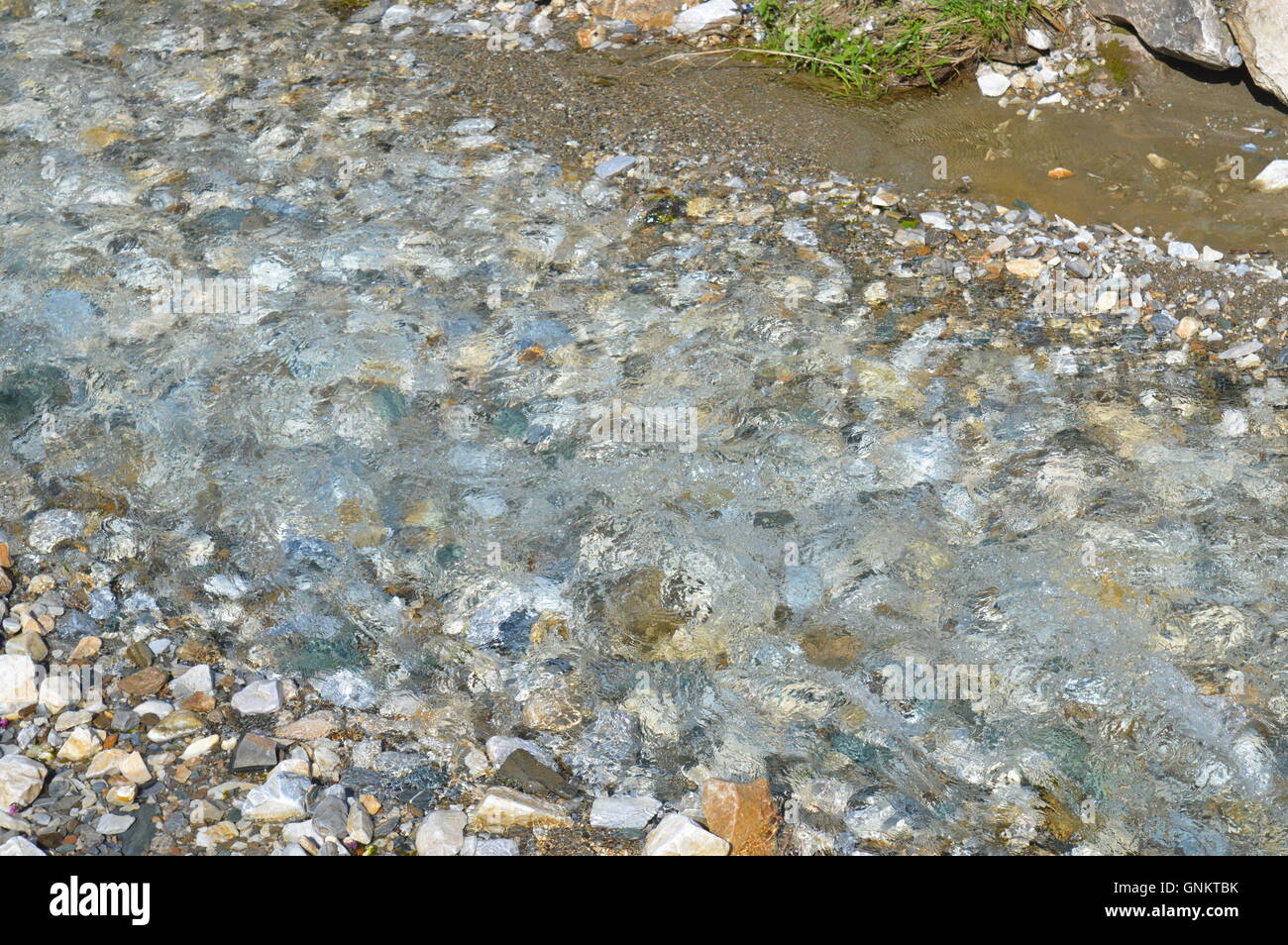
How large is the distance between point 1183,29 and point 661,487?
3.20 metres

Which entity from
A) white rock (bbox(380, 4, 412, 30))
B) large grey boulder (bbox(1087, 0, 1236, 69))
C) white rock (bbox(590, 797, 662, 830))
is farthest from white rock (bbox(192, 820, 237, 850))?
large grey boulder (bbox(1087, 0, 1236, 69))

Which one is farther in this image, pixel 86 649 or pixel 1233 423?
pixel 1233 423

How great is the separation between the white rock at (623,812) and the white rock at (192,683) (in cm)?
101

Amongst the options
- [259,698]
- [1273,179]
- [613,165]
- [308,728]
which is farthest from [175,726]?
[1273,179]

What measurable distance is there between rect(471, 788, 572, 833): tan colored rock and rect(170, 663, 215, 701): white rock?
0.78 meters

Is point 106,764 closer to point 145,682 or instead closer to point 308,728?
point 145,682

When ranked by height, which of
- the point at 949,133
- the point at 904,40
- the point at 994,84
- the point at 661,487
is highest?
the point at 904,40

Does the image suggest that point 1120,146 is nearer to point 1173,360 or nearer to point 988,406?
point 1173,360

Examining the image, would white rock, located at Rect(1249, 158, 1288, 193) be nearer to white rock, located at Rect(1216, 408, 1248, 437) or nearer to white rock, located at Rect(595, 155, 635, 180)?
white rock, located at Rect(1216, 408, 1248, 437)

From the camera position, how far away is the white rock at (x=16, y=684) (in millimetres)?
2609

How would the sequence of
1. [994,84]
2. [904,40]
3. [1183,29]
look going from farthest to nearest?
[904,40]
[994,84]
[1183,29]

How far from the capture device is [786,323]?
12.2 ft

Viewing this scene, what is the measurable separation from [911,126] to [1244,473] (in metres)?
2.16

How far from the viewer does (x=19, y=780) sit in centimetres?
241
